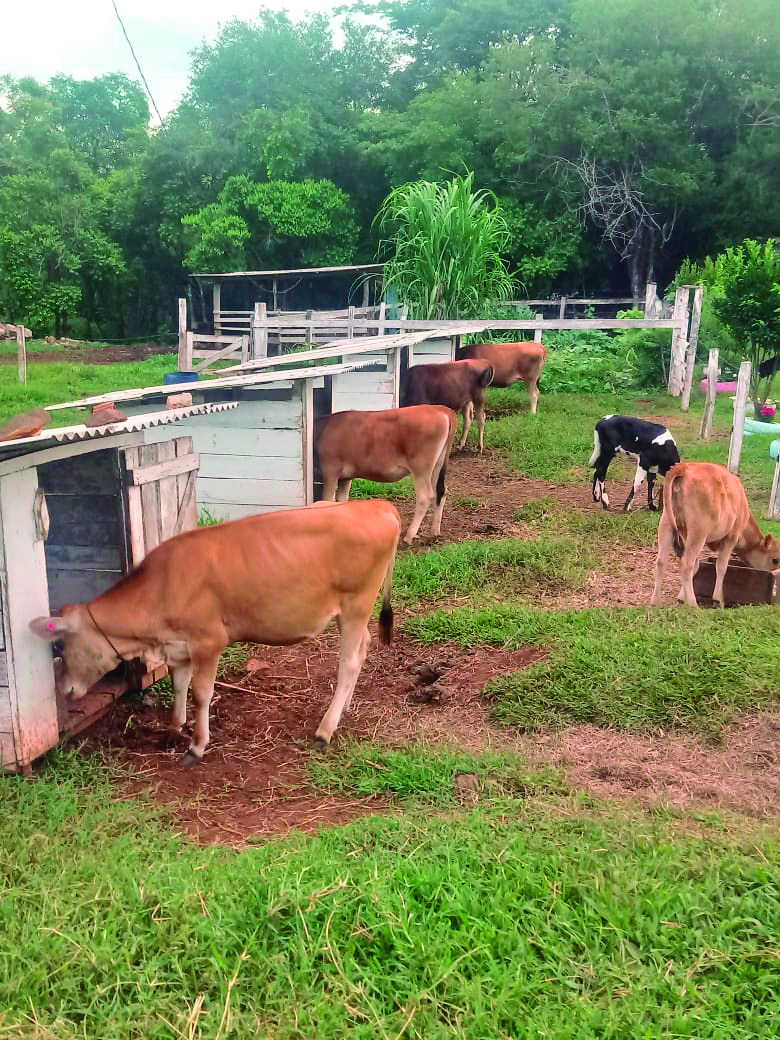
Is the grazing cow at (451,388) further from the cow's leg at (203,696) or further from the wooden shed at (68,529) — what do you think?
the cow's leg at (203,696)

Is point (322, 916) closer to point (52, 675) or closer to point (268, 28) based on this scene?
point (52, 675)

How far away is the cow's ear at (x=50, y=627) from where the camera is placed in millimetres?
4496

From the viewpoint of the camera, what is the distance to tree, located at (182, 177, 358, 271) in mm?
30547

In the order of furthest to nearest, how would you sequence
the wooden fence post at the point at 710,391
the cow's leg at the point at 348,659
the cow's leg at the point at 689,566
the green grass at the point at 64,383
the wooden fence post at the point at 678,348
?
1. the wooden fence post at the point at 678,348
2. the green grass at the point at 64,383
3. the wooden fence post at the point at 710,391
4. the cow's leg at the point at 689,566
5. the cow's leg at the point at 348,659

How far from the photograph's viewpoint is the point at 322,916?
10.7 ft

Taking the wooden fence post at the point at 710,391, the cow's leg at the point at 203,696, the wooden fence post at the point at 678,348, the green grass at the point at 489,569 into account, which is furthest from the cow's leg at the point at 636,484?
the wooden fence post at the point at 678,348

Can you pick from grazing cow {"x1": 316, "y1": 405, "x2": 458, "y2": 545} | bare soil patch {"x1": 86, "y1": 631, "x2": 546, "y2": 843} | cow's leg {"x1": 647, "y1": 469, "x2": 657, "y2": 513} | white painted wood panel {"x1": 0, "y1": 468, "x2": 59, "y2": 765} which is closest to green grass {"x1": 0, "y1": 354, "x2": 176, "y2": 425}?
grazing cow {"x1": 316, "y1": 405, "x2": 458, "y2": 545}

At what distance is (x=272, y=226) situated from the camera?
102 feet

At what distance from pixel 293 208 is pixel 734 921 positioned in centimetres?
3016

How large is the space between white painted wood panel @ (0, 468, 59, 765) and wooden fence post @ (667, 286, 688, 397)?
49.9 feet

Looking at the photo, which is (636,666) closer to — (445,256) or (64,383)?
(445,256)

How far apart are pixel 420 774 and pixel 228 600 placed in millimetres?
1348

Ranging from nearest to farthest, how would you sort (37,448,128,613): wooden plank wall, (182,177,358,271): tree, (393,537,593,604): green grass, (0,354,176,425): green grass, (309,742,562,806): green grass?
(309,742,562,806): green grass
(37,448,128,613): wooden plank wall
(393,537,593,604): green grass
(0,354,176,425): green grass
(182,177,358,271): tree

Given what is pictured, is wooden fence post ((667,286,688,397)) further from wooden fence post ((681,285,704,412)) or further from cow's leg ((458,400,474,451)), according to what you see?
cow's leg ((458,400,474,451))
